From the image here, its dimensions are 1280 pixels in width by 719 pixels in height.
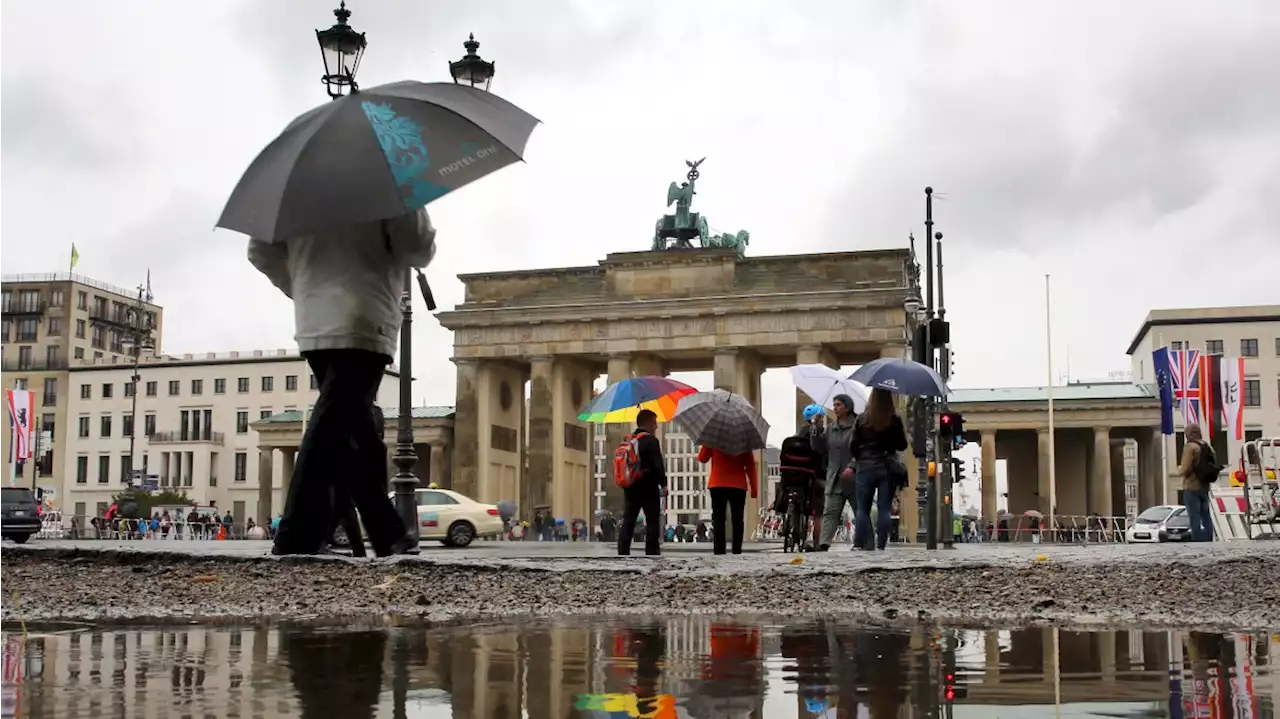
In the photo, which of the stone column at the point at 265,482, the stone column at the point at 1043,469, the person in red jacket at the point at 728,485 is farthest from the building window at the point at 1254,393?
the person in red jacket at the point at 728,485

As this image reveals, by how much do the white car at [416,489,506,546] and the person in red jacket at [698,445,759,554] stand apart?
1748 cm

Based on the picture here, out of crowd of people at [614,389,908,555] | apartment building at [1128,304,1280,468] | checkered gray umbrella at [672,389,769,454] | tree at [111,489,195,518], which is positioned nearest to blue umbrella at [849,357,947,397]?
crowd of people at [614,389,908,555]

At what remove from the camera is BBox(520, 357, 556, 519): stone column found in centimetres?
6638

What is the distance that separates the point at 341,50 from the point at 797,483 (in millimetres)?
8309

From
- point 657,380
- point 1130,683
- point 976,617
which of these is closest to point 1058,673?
point 1130,683

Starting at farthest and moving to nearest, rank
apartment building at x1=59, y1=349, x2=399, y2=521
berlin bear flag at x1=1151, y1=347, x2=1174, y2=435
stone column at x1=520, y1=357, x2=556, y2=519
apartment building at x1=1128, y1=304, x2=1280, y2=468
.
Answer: apartment building at x1=59, y1=349, x2=399, y2=521 < apartment building at x1=1128, y1=304, x2=1280, y2=468 < stone column at x1=520, y1=357, x2=556, y2=519 < berlin bear flag at x1=1151, y1=347, x2=1174, y2=435

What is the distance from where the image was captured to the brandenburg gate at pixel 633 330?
62.2m

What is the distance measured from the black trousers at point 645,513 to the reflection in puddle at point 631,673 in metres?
8.42

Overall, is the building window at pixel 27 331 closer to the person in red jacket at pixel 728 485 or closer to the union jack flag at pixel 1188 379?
the union jack flag at pixel 1188 379

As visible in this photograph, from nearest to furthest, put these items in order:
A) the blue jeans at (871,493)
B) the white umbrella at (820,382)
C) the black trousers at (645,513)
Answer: the black trousers at (645,513) → the blue jeans at (871,493) → the white umbrella at (820,382)

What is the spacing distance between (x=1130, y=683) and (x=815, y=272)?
59.3 metres

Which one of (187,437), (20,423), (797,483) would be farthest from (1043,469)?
(797,483)

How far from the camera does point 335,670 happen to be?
15.2ft

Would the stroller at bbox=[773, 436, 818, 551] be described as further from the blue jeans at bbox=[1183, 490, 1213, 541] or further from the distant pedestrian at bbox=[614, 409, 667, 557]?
the blue jeans at bbox=[1183, 490, 1213, 541]
